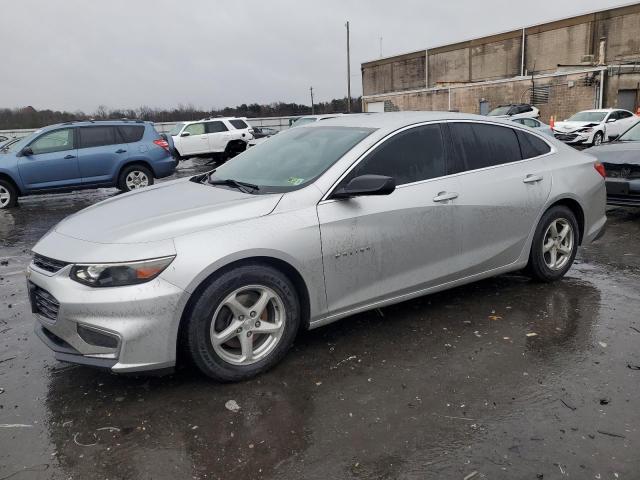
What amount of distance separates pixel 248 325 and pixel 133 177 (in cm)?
988

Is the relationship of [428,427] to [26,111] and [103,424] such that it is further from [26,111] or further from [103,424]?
[26,111]

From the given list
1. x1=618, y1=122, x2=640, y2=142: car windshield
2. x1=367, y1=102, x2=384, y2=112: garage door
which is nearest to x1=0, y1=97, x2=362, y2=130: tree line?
x1=367, y1=102, x2=384, y2=112: garage door

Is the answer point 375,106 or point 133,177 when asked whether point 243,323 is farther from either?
point 375,106

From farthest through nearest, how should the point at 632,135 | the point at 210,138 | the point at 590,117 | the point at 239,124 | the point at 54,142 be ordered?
the point at 590,117
the point at 239,124
the point at 210,138
the point at 54,142
the point at 632,135

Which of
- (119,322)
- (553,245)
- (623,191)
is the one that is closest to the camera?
(119,322)

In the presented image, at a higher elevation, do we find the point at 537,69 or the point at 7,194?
the point at 537,69

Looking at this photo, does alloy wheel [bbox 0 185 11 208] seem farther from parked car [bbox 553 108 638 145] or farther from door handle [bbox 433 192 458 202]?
parked car [bbox 553 108 638 145]

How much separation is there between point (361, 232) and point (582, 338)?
1.83 metres

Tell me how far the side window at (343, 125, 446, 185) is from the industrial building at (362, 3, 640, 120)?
107 feet

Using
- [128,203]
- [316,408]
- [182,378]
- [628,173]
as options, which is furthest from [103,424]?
[628,173]

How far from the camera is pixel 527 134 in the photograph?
4.89 meters

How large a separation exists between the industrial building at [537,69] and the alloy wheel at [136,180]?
1158 inches

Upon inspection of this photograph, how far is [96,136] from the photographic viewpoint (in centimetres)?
1185

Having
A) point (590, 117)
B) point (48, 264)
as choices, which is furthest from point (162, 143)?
point (590, 117)
